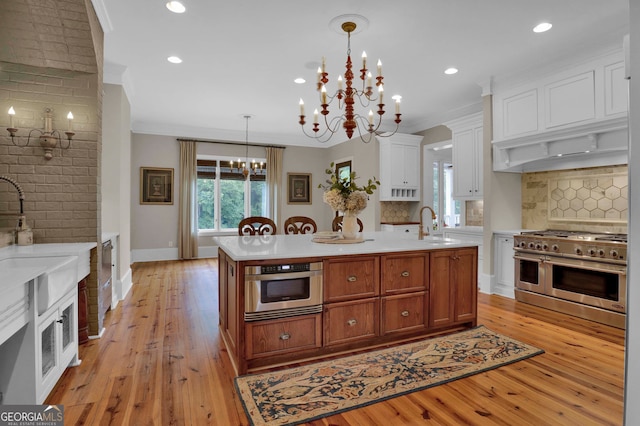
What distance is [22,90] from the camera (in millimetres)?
2682

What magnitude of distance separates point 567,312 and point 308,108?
4.59 meters

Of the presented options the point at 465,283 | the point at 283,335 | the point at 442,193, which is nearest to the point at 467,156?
the point at 442,193

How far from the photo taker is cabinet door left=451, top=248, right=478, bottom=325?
10.1ft

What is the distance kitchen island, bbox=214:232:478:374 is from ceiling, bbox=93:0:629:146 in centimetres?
198

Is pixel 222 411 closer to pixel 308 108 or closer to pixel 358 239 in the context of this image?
pixel 358 239

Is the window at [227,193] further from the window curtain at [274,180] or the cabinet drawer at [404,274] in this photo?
the cabinet drawer at [404,274]

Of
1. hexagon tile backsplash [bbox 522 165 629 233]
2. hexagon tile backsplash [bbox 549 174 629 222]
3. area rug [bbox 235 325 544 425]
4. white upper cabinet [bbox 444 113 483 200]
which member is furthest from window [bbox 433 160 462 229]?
area rug [bbox 235 325 544 425]

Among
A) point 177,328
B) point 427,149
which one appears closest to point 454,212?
point 427,149

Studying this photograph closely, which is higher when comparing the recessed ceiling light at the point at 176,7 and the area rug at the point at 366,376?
the recessed ceiling light at the point at 176,7

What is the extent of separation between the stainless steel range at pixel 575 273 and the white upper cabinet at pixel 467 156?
3.81 feet

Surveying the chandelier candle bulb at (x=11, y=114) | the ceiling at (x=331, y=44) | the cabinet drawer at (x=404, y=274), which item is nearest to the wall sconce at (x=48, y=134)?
the chandelier candle bulb at (x=11, y=114)

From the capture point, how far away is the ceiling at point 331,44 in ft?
9.29

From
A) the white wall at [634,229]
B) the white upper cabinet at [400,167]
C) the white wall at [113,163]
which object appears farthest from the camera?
the white upper cabinet at [400,167]

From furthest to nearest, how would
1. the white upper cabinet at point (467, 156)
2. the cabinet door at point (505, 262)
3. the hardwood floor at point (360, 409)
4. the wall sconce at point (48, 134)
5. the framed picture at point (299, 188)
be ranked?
the framed picture at point (299, 188) < the white upper cabinet at point (467, 156) < the cabinet door at point (505, 262) < the wall sconce at point (48, 134) < the hardwood floor at point (360, 409)
